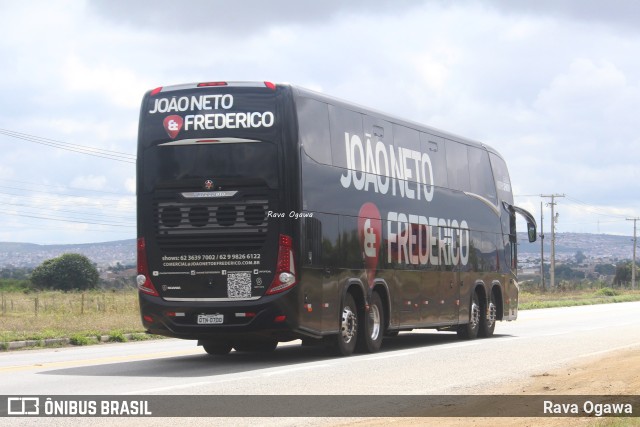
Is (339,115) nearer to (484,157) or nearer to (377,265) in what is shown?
(377,265)

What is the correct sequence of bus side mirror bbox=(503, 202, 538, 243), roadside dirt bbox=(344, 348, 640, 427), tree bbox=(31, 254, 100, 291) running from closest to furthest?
roadside dirt bbox=(344, 348, 640, 427)
bus side mirror bbox=(503, 202, 538, 243)
tree bbox=(31, 254, 100, 291)

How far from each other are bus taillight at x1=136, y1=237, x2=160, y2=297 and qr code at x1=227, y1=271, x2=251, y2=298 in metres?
1.33

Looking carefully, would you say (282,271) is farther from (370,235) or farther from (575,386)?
(575,386)

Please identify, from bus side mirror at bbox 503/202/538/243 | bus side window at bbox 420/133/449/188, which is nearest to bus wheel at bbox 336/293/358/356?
bus side window at bbox 420/133/449/188

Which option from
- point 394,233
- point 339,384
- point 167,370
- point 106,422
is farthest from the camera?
point 394,233

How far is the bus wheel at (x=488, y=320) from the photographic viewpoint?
27562 mm

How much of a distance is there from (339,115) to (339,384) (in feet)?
21.4

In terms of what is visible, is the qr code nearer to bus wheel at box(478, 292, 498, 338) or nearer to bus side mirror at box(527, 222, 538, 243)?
bus wheel at box(478, 292, 498, 338)

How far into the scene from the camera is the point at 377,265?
21828 mm

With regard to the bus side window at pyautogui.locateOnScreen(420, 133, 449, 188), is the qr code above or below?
below

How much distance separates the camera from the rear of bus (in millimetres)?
18594

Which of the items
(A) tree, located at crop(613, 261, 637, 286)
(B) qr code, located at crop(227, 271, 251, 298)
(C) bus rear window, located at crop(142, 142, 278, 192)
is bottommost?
(A) tree, located at crop(613, 261, 637, 286)

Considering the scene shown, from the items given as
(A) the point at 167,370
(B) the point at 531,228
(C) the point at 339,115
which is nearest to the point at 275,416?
(A) the point at 167,370

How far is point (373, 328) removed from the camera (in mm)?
21609
